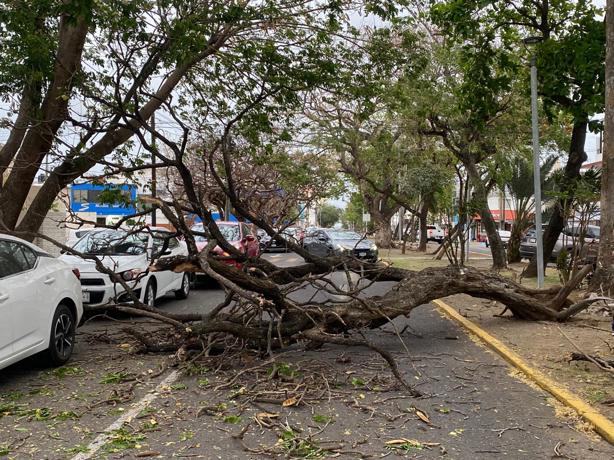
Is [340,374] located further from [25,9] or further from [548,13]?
[548,13]

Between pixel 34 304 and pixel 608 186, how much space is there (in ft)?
26.4

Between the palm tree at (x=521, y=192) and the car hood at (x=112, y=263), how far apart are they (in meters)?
13.9

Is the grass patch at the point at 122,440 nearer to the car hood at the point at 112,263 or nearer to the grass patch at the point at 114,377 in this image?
the grass patch at the point at 114,377

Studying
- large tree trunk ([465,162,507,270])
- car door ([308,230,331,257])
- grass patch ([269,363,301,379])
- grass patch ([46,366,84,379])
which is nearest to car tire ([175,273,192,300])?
grass patch ([46,366,84,379])

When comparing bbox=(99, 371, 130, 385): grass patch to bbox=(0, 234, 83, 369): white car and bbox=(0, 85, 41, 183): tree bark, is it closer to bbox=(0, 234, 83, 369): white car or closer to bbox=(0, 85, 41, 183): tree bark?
bbox=(0, 234, 83, 369): white car

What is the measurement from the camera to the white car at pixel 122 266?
9.91 metres

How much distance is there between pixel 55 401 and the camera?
5750 millimetres

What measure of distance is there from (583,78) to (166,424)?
1091 centimetres

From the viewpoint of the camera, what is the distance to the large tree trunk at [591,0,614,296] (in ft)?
29.4

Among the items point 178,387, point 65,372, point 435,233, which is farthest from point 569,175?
point 435,233

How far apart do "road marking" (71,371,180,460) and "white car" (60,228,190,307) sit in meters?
2.46

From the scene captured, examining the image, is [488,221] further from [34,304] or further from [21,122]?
[34,304]

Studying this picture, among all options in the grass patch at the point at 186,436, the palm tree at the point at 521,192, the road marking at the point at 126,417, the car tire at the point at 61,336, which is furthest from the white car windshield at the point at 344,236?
the grass patch at the point at 186,436

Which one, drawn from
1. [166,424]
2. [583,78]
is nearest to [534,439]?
[166,424]
